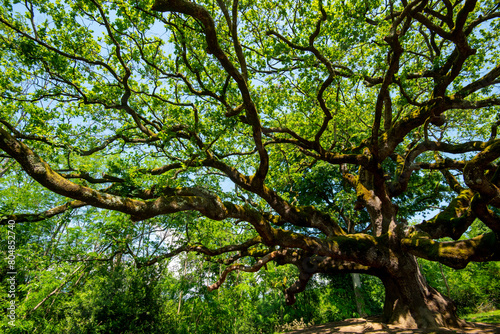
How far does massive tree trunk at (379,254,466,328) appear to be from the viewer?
6.39m

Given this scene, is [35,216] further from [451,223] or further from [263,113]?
[451,223]

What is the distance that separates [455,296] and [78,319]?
74.9ft

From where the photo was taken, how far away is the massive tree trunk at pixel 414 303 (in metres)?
6.39

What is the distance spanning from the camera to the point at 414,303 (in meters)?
6.68

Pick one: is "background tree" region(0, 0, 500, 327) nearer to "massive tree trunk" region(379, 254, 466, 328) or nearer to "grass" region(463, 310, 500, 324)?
"massive tree trunk" region(379, 254, 466, 328)

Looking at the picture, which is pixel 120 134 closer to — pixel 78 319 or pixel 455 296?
pixel 78 319

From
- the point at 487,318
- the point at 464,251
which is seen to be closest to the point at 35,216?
the point at 464,251

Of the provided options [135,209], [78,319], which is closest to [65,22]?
[135,209]

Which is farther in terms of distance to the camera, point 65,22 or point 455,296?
point 455,296

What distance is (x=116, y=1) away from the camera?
5.71 m

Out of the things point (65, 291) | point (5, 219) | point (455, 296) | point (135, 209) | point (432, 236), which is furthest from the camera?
point (455, 296)

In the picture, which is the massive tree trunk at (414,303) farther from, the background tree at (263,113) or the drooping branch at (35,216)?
the drooping branch at (35,216)

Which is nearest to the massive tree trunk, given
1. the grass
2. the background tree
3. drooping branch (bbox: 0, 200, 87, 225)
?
the background tree

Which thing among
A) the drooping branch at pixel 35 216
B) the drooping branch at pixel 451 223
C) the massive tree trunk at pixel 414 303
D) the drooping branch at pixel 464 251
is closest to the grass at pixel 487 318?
the massive tree trunk at pixel 414 303
